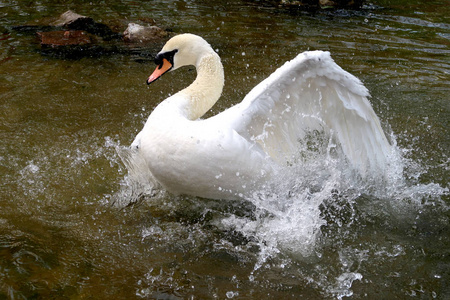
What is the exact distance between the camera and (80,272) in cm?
344

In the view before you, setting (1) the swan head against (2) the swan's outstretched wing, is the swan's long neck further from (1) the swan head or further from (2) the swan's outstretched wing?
(2) the swan's outstretched wing

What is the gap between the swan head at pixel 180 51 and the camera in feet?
14.5

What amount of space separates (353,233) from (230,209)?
1.01 metres

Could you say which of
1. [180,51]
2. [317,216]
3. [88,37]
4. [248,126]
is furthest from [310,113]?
[88,37]

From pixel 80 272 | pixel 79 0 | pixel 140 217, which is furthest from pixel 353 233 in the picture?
pixel 79 0

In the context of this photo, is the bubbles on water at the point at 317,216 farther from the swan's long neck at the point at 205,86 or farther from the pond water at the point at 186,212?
the swan's long neck at the point at 205,86

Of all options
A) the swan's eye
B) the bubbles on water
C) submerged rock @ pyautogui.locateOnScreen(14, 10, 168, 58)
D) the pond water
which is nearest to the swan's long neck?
the swan's eye

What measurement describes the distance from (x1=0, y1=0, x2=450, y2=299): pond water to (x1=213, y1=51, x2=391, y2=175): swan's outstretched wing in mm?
359

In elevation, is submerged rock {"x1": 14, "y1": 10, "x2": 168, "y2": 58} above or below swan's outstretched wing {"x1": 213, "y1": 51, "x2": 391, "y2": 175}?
below

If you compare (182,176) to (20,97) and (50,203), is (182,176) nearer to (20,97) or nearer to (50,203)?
(50,203)

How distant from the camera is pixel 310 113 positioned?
4.20 meters

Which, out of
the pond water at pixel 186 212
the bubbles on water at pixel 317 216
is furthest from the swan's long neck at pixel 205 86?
the pond water at pixel 186 212

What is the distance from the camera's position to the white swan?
3.68 m

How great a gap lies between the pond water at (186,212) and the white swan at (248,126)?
365 mm
